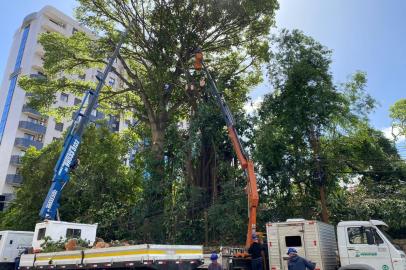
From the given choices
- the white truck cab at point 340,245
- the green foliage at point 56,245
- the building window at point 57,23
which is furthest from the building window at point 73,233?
the building window at point 57,23

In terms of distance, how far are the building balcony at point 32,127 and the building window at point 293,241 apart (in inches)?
1702

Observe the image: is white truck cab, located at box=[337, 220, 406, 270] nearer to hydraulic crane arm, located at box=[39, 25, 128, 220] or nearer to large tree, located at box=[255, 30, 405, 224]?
large tree, located at box=[255, 30, 405, 224]

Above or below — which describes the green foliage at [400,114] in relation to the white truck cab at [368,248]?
above

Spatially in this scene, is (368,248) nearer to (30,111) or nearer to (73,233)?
(73,233)

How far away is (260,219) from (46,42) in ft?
62.0

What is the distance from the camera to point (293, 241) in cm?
1170

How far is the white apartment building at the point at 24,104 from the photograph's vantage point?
44.1 metres

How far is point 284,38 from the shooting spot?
877 inches

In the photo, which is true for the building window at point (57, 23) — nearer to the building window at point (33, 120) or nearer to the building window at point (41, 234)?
the building window at point (33, 120)

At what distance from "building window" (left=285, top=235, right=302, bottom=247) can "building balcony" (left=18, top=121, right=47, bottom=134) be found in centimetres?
4322

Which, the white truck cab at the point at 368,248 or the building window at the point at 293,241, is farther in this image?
the building window at the point at 293,241

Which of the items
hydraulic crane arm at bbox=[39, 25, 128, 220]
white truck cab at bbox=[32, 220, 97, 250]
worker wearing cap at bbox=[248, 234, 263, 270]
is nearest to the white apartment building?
hydraulic crane arm at bbox=[39, 25, 128, 220]

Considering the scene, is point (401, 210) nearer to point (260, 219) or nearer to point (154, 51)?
point (260, 219)

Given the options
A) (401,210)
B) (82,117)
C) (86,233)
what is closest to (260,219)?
(401,210)
